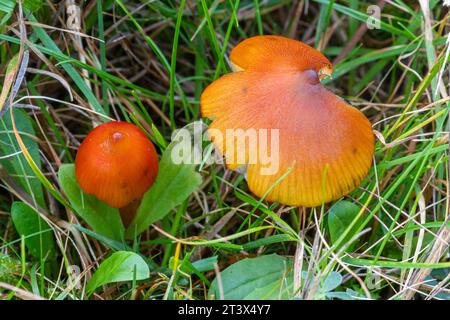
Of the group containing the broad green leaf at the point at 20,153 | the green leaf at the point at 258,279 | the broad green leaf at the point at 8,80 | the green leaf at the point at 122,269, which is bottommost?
the green leaf at the point at 258,279

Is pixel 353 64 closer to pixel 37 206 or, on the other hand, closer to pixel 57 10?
pixel 57 10

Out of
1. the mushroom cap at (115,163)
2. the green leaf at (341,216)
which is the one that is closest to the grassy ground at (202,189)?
the green leaf at (341,216)

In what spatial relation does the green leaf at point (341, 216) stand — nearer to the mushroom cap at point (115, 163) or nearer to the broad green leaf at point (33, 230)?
the mushroom cap at point (115, 163)

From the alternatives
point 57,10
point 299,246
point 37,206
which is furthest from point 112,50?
point 299,246

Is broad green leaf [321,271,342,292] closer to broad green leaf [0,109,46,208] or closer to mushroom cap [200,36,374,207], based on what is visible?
mushroom cap [200,36,374,207]

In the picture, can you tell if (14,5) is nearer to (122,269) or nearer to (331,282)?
(122,269)

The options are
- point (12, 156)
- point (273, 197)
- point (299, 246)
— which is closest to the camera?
point (273, 197)

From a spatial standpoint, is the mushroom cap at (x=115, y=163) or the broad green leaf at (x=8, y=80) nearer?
the mushroom cap at (x=115, y=163)

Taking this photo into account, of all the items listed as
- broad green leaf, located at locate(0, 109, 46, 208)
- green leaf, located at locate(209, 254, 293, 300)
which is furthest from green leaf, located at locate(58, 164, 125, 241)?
green leaf, located at locate(209, 254, 293, 300)
